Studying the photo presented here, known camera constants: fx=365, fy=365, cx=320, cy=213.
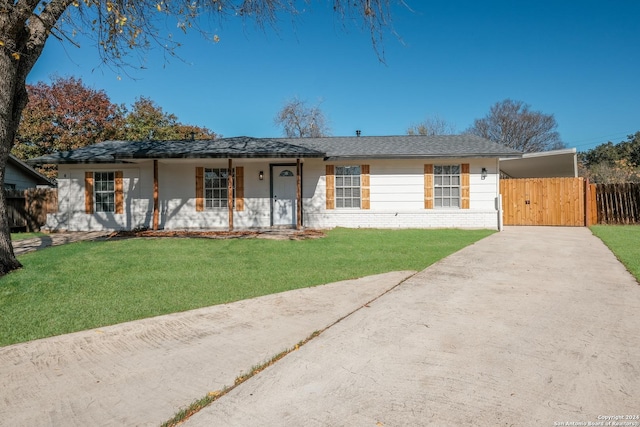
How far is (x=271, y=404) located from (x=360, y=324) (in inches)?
62.3

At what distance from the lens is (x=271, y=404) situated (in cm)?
229

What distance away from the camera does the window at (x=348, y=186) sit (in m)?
13.7

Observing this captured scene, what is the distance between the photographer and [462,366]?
9.09 ft

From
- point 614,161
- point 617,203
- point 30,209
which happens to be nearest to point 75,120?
point 30,209

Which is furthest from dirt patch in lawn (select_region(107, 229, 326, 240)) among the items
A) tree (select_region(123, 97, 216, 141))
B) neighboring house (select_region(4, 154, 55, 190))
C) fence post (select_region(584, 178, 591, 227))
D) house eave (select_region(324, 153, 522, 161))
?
tree (select_region(123, 97, 216, 141))

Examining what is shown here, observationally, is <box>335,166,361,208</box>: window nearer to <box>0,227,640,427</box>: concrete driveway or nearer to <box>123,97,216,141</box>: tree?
<box>0,227,640,427</box>: concrete driveway

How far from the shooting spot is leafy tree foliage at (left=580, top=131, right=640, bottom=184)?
23906 millimetres

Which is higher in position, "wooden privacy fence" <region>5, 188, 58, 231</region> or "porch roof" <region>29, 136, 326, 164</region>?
"porch roof" <region>29, 136, 326, 164</region>

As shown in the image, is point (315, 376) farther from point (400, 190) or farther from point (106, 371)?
point (400, 190)

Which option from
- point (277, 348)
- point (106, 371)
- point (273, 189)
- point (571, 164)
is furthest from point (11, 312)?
point (571, 164)

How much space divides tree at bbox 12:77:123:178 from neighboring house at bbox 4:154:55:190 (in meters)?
4.65

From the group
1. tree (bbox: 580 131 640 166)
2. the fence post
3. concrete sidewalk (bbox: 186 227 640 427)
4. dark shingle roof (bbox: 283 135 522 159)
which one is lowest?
concrete sidewalk (bbox: 186 227 640 427)

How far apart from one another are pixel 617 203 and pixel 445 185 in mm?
7633

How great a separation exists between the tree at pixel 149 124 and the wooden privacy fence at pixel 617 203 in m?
25.0
